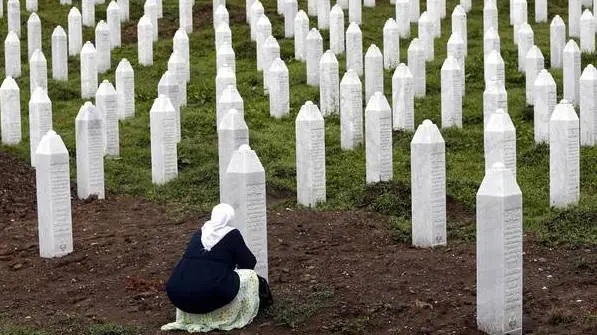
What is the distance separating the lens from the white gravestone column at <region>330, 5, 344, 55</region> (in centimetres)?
2069

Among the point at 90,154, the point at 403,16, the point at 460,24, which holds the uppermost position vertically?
the point at 403,16

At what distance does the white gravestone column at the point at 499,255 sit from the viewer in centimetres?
882

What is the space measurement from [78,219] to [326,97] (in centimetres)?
521

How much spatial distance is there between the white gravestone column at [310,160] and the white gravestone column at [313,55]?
567 cm

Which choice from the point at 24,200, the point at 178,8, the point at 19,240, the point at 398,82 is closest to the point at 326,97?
the point at 398,82

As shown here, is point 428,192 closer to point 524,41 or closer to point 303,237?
point 303,237

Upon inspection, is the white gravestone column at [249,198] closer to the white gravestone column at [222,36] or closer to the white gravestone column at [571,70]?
the white gravestone column at [571,70]

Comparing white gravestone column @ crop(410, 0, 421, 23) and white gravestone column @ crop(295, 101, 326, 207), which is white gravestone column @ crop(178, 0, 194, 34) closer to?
white gravestone column @ crop(410, 0, 421, 23)

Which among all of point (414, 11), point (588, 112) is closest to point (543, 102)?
point (588, 112)

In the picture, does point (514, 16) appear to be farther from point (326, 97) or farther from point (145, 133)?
point (145, 133)

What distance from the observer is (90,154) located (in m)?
14.2

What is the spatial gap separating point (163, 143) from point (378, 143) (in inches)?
101

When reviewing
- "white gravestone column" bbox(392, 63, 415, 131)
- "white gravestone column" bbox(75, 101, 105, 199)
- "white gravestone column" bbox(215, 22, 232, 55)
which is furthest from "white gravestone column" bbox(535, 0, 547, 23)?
"white gravestone column" bbox(75, 101, 105, 199)

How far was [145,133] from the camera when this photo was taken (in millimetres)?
17047
